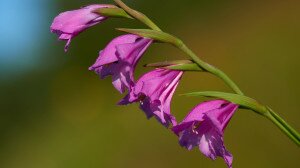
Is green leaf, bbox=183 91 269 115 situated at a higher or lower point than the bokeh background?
higher

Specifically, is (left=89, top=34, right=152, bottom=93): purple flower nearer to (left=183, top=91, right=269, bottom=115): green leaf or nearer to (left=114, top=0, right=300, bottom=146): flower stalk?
A: (left=114, top=0, right=300, bottom=146): flower stalk

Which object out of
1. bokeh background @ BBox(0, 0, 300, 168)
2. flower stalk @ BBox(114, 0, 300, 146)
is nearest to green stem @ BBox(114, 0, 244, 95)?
flower stalk @ BBox(114, 0, 300, 146)

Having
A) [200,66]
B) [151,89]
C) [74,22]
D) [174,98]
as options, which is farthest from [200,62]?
[174,98]

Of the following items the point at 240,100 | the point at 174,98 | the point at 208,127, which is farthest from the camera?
the point at 174,98

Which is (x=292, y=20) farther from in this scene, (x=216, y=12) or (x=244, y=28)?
(x=216, y=12)

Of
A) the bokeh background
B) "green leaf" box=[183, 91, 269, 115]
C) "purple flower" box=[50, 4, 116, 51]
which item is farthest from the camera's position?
the bokeh background

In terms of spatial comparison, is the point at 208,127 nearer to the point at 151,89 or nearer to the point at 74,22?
the point at 151,89

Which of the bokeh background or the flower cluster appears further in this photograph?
the bokeh background

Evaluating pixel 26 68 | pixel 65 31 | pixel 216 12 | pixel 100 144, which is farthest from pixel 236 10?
pixel 65 31
